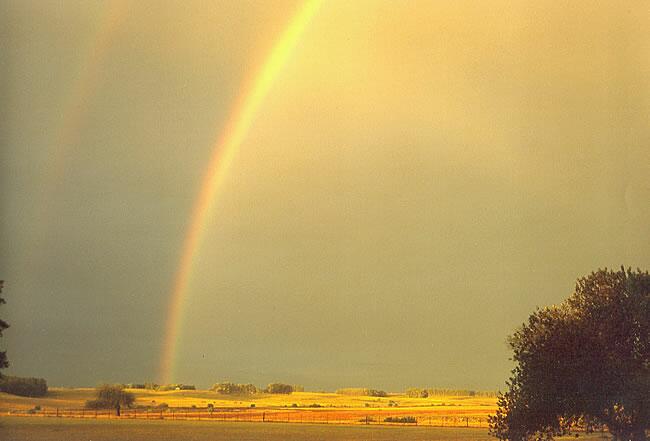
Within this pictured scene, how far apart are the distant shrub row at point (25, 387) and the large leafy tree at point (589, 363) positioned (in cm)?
7065

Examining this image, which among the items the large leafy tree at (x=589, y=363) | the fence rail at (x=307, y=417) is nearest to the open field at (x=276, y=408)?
the fence rail at (x=307, y=417)

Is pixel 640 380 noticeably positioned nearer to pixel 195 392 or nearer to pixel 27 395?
pixel 27 395

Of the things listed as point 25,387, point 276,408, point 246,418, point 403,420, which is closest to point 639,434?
point 403,420

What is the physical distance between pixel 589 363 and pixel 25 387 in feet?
256

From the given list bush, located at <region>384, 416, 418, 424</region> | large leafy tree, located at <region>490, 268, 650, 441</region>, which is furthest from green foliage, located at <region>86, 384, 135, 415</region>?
large leafy tree, located at <region>490, 268, 650, 441</region>

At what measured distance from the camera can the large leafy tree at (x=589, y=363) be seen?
22.1 metres

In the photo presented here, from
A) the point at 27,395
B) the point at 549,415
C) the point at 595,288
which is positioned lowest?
the point at 549,415

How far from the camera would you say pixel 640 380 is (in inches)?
859

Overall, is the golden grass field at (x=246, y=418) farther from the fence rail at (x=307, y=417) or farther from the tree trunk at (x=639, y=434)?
the tree trunk at (x=639, y=434)

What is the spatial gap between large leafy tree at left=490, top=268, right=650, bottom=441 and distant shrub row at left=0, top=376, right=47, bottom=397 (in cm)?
7065

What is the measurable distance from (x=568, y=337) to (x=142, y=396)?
8182 cm

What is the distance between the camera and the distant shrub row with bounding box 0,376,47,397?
281 feet

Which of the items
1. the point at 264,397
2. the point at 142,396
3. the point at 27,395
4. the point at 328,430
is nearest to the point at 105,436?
the point at 328,430

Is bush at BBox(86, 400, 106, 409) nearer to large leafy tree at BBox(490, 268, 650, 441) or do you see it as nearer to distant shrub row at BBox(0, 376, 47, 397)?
distant shrub row at BBox(0, 376, 47, 397)
